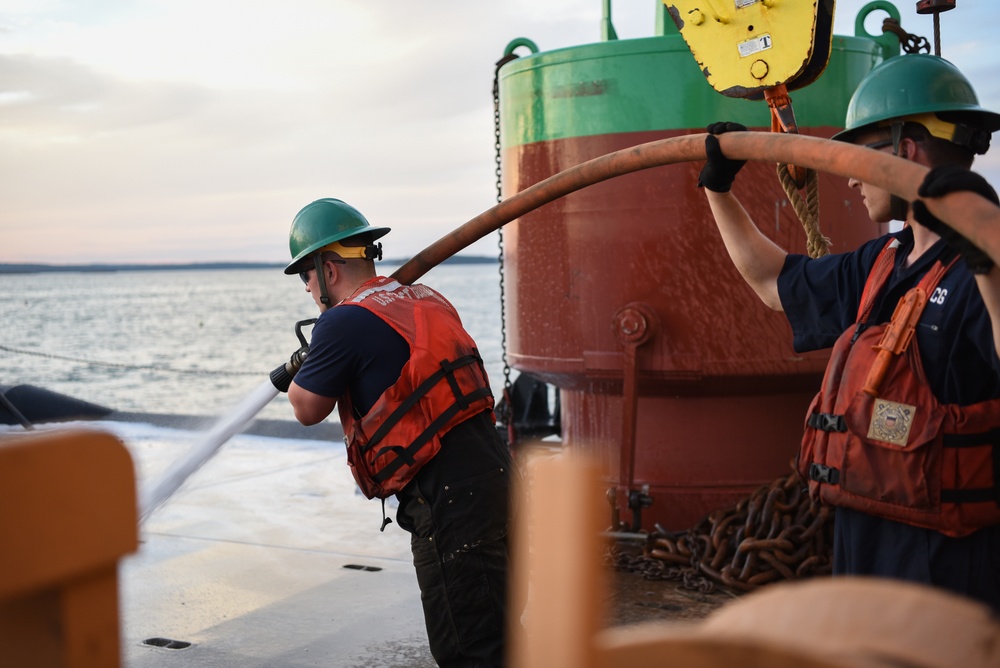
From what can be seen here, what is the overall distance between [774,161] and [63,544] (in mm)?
2577

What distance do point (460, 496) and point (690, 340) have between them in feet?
8.49

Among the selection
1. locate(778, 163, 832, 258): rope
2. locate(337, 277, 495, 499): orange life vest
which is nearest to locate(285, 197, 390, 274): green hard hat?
locate(337, 277, 495, 499): orange life vest

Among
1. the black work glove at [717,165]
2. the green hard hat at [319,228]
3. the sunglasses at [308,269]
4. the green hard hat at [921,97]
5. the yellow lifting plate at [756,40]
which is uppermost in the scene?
the yellow lifting plate at [756,40]

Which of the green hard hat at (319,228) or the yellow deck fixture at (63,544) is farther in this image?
the green hard hat at (319,228)

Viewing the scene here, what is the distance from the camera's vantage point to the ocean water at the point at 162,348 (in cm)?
2805

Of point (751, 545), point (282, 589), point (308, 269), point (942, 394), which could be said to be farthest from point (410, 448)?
point (751, 545)

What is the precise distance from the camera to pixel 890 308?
2932 mm

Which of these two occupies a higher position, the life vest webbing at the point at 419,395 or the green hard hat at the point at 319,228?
the green hard hat at the point at 319,228

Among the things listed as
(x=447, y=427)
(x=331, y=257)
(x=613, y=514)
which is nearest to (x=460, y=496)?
(x=447, y=427)

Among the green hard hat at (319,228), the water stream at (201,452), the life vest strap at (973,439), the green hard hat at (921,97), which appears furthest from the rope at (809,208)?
the water stream at (201,452)

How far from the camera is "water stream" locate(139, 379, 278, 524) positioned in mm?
5238

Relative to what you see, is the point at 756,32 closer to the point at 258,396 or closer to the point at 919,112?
the point at 919,112

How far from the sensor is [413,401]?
390 centimetres

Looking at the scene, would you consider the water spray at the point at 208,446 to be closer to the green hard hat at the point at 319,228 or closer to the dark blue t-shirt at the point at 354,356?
the green hard hat at the point at 319,228
